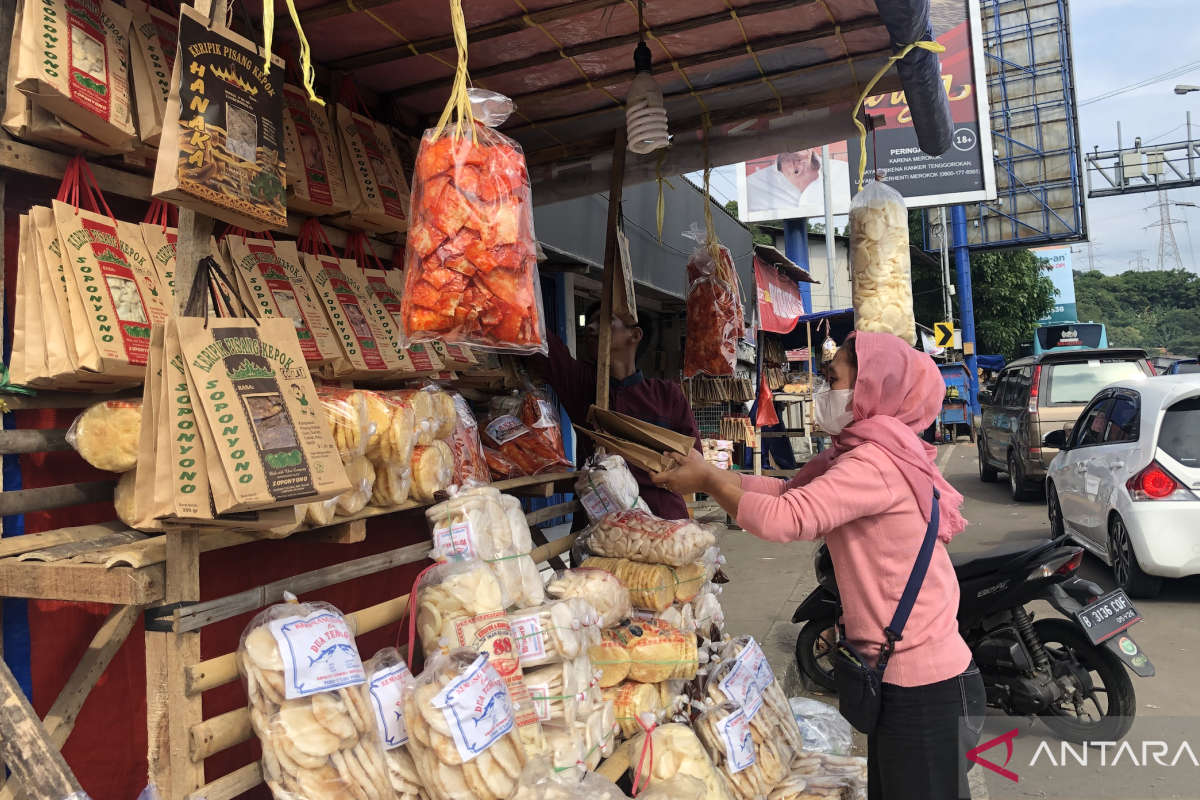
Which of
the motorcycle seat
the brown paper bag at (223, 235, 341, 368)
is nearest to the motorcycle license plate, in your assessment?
the motorcycle seat

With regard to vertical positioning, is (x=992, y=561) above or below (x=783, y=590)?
above

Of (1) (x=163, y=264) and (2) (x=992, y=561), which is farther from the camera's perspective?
(2) (x=992, y=561)

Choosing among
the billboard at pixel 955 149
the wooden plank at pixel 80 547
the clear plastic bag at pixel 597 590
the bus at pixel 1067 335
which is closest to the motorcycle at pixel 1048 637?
the clear plastic bag at pixel 597 590

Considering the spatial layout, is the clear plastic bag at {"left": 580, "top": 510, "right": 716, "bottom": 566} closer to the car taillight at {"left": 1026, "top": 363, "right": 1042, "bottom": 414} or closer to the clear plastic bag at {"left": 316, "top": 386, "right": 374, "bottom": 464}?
the clear plastic bag at {"left": 316, "top": 386, "right": 374, "bottom": 464}

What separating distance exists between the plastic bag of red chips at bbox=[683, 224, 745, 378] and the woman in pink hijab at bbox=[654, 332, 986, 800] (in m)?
1.72

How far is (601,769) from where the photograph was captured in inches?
93.6

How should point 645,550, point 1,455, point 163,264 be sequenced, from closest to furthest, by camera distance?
point 1,455
point 163,264
point 645,550

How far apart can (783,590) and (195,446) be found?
593 centimetres

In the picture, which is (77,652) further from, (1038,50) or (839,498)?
(1038,50)

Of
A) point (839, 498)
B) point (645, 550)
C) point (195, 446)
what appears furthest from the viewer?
point (645, 550)

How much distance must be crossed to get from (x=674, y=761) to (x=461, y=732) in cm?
99

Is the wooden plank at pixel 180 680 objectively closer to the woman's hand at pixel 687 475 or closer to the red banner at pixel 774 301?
the woman's hand at pixel 687 475

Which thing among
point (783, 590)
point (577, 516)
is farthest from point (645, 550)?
point (783, 590)

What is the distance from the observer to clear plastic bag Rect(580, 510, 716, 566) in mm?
2914
